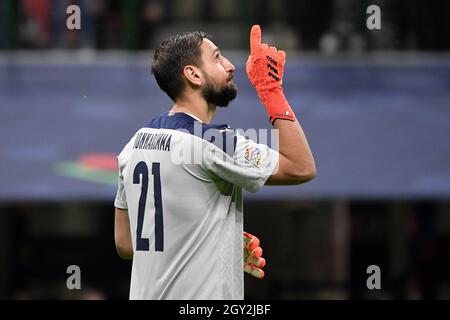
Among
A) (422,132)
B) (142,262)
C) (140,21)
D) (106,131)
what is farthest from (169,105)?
(142,262)

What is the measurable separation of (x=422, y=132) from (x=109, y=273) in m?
4.87

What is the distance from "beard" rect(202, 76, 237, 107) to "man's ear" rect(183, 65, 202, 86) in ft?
0.12

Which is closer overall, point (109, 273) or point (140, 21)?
point (140, 21)

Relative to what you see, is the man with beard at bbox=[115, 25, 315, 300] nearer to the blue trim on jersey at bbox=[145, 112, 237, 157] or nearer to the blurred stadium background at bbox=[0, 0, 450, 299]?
the blue trim on jersey at bbox=[145, 112, 237, 157]

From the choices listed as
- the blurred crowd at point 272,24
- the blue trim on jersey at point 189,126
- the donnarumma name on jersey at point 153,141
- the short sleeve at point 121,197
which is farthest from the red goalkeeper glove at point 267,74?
the blurred crowd at point 272,24

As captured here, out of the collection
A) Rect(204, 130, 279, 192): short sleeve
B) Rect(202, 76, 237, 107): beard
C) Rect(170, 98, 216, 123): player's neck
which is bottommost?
Rect(204, 130, 279, 192): short sleeve

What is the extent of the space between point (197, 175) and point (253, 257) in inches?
20.1

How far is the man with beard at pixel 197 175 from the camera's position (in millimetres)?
4664

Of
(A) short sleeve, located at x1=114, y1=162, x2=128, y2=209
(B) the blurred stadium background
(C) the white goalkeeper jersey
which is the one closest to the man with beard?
(C) the white goalkeeper jersey

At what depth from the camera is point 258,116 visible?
12.1 metres

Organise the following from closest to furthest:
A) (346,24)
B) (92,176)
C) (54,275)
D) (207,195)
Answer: (207,195), (92,176), (346,24), (54,275)

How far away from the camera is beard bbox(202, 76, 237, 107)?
15.8ft

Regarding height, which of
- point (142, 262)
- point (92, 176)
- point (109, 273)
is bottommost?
point (109, 273)

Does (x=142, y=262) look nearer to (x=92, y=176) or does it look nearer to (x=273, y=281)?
(x=92, y=176)
